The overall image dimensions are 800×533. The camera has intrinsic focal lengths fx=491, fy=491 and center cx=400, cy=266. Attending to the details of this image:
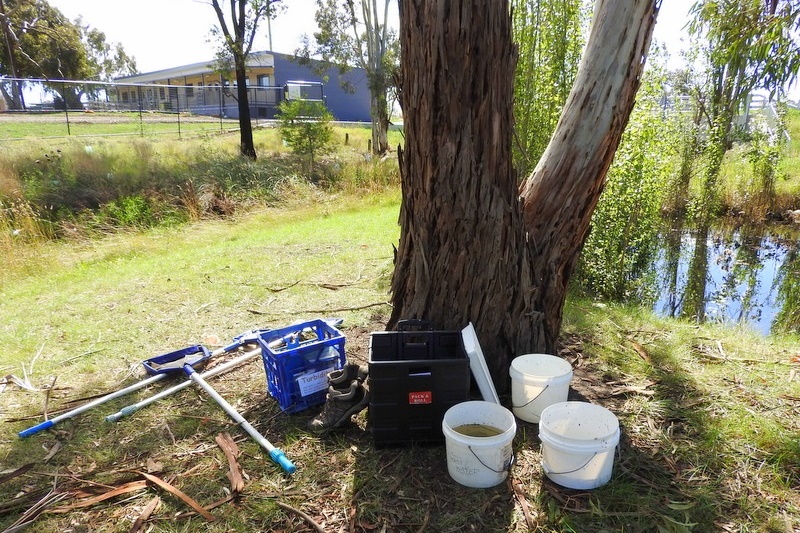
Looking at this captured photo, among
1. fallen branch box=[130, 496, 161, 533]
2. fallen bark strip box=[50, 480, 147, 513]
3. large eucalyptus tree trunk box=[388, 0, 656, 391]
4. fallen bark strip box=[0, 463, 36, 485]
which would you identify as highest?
large eucalyptus tree trunk box=[388, 0, 656, 391]

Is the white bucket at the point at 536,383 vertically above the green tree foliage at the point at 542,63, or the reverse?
the green tree foliage at the point at 542,63

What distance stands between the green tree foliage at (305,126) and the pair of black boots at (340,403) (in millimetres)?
10567

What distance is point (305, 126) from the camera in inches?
494

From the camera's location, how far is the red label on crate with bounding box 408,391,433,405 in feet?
7.76

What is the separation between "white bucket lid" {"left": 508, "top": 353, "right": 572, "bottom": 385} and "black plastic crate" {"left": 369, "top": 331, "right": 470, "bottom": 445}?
12.9 inches

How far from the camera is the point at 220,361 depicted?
137 inches

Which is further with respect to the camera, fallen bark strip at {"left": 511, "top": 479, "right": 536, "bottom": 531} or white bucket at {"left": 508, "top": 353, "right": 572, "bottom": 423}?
white bucket at {"left": 508, "top": 353, "right": 572, "bottom": 423}

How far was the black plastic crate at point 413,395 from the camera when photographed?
7.61ft

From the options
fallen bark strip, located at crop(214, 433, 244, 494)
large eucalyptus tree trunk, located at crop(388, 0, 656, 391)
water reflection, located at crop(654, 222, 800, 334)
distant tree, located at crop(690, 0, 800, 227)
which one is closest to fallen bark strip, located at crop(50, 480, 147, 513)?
fallen bark strip, located at crop(214, 433, 244, 494)

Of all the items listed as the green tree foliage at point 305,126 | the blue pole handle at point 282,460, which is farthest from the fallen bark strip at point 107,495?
the green tree foliage at point 305,126

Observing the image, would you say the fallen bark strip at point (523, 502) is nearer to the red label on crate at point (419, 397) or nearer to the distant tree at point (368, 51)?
the red label on crate at point (419, 397)

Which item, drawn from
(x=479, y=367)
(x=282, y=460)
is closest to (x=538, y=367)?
(x=479, y=367)

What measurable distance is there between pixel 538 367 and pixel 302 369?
51.5 inches

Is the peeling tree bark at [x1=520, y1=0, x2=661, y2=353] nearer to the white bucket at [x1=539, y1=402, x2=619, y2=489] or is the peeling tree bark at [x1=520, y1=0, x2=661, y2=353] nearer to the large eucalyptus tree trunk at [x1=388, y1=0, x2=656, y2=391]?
the large eucalyptus tree trunk at [x1=388, y1=0, x2=656, y2=391]
